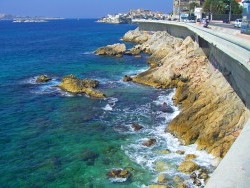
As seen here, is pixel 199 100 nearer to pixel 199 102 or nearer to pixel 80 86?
pixel 199 102

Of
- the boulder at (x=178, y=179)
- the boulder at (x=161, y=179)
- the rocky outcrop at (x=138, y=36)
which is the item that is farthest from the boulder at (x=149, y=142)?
the rocky outcrop at (x=138, y=36)

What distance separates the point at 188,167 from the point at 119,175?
4701mm

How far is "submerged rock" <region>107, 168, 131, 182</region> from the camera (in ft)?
78.4

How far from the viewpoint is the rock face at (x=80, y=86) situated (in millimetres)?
44169

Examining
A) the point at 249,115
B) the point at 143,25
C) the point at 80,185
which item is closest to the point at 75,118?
the point at 80,185

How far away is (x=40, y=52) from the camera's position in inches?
3469

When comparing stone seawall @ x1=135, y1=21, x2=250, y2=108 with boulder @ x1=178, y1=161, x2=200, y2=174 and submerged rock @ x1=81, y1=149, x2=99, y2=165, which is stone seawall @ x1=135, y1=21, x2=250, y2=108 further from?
submerged rock @ x1=81, y1=149, x2=99, y2=165

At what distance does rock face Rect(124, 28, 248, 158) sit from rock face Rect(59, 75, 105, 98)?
6973 mm

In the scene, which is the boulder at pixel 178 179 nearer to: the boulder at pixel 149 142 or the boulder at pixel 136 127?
the boulder at pixel 149 142

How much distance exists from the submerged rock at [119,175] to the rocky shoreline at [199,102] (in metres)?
3.81

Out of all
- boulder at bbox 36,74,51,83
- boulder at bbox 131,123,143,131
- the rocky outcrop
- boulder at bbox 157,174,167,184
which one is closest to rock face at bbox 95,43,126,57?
the rocky outcrop

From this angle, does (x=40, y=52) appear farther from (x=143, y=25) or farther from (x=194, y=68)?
(x=194, y=68)

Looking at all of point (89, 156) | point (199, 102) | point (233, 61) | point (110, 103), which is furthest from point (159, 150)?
point (110, 103)

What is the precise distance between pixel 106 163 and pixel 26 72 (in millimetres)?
38602
